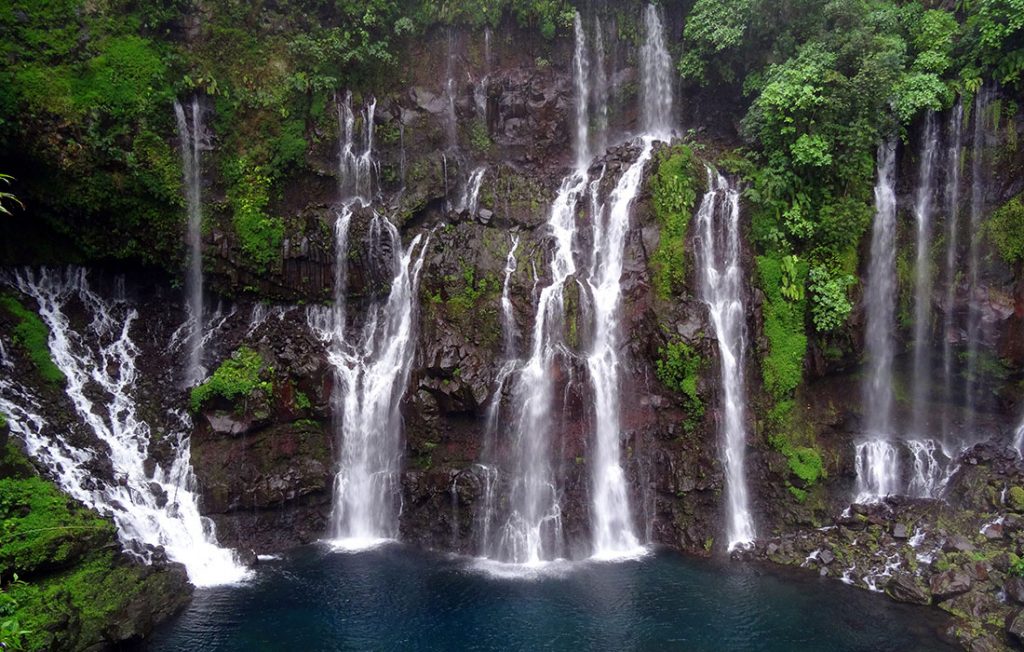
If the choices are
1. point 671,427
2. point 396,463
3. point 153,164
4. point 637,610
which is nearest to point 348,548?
point 396,463

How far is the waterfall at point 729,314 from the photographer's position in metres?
19.5

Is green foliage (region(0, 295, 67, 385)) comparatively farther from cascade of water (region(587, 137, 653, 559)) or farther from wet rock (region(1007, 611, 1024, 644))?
wet rock (region(1007, 611, 1024, 644))

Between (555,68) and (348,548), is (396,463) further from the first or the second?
(555,68)

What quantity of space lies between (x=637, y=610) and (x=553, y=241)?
10.9 m

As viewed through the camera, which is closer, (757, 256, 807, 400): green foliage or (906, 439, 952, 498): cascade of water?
(906, 439, 952, 498): cascade of water

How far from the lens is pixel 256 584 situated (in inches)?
683

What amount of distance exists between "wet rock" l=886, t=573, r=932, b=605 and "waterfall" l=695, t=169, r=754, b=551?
3.62 metres

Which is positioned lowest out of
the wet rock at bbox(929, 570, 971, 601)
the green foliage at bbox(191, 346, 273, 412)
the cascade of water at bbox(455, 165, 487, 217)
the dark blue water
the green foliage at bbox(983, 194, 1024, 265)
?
the dark blue water

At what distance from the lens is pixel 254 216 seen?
70.8ft

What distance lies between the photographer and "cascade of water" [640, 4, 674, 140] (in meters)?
26.2

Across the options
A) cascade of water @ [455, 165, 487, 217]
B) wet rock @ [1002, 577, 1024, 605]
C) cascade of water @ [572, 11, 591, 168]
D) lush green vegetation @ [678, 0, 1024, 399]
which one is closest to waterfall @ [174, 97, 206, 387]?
cascade of water @ [455, 165, 487, 217]

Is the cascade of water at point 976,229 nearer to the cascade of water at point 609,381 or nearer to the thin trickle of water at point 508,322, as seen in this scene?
the cascade of water at point 609,381

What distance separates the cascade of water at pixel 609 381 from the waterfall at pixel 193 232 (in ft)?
38.9

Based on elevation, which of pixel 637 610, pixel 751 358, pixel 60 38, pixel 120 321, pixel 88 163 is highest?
pixel 60 38
